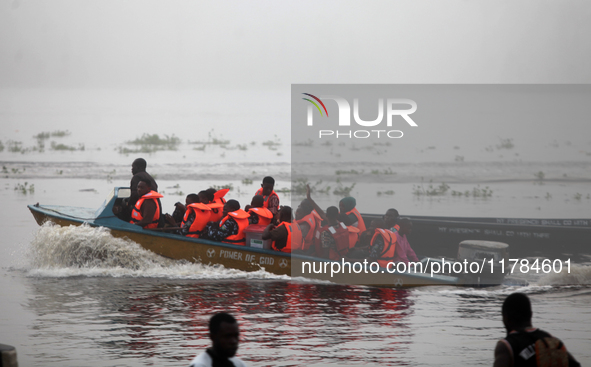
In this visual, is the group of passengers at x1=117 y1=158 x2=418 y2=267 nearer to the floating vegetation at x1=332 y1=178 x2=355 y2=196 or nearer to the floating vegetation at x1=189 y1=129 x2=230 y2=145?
the floating vegetation at x1=332 y1=178 x2=355 y2=196

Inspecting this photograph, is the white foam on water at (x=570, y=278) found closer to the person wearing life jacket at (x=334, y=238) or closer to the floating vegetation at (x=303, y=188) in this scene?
the person wearing life jacket at (x=334, y=238)

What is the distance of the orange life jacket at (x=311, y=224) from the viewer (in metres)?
9.86

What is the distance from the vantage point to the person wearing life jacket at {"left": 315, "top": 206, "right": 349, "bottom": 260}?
31.8 ft

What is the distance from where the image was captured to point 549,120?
51406 mm

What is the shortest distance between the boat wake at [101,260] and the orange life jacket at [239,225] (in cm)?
43

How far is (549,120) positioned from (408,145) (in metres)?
15.3

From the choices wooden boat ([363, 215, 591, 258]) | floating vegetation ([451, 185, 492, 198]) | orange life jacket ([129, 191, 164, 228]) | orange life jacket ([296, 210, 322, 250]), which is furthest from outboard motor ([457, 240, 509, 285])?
floating vegetation ([451, 185, 492, 198])

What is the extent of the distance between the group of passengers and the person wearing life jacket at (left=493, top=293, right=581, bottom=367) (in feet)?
18.6

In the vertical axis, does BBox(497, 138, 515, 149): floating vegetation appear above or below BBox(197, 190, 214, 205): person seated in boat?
above

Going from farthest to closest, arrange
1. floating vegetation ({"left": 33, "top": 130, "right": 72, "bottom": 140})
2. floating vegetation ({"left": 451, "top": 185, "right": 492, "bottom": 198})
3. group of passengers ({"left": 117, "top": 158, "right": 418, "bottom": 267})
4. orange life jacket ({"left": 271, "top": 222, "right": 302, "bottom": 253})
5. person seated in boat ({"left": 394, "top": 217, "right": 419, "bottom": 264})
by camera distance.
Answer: floating vegetation ({"left": 33, "top": 130, "right": 72, "bottom": 140})
floating vegetation ({"left": 451, "top": 185, "right": 492, "bottom": 198})
orange life jacket ({"left": 271, "top": 222, "right": 302, "bottom": 253})
group of passengers ({"left": 117, "top": 158, "right": 418, "bottom": 267})
person seated in boat ({"left": 394, "top": 217, "right": 419, "bottom": 264})

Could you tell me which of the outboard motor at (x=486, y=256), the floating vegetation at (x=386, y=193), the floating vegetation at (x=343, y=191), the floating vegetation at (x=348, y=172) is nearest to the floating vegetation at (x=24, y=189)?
the floating vegetation at (x=343, y=191)

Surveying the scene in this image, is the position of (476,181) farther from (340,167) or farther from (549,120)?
(549,120)

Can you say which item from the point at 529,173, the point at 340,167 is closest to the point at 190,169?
the point at 340,167

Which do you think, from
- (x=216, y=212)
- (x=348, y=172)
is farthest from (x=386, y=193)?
(x=216, y=212)
